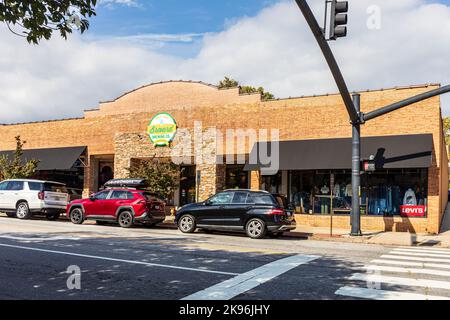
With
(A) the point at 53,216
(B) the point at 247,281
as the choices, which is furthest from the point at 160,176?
(B) the point at 247,281

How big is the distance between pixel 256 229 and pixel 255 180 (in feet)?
21.6

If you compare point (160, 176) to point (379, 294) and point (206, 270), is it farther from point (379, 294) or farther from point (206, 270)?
point (379, 294)

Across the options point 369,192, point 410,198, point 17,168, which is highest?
point 17,168

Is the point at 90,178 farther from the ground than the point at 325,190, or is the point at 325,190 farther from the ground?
the point at 90,178

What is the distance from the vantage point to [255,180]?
71.7 feet

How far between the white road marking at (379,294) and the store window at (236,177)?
16594mm

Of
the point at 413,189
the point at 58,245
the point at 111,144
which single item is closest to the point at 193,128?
the point at 111,144

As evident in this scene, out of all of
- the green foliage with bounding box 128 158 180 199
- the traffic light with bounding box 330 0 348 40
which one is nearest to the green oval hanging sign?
the green foliage with bounding box 128 158 180 199

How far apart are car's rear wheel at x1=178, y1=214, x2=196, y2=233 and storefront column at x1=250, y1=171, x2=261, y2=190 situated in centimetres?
560

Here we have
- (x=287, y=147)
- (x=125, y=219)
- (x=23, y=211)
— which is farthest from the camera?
(x=23, y=211)

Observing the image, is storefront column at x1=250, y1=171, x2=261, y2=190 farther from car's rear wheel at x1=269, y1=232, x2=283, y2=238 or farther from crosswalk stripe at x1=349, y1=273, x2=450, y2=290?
crosswalk stripe at x1=349, y1=273, x2=450, y2=290

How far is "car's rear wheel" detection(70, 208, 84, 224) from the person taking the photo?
19750 mm

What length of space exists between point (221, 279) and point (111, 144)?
2035 cm
